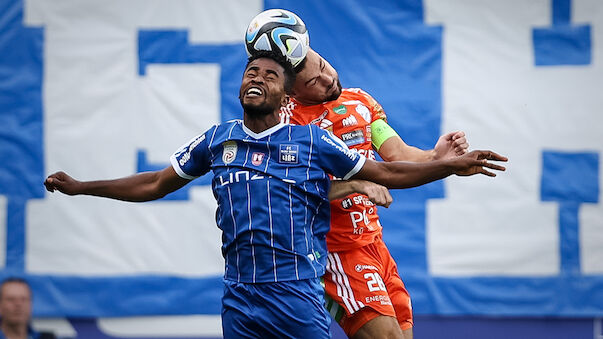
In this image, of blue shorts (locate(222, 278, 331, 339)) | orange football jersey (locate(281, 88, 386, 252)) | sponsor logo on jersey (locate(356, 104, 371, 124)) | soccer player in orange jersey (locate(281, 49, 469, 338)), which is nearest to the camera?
blue shorts (locate(222, 278, 331, 339))

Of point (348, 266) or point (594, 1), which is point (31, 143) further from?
point (594, 1)

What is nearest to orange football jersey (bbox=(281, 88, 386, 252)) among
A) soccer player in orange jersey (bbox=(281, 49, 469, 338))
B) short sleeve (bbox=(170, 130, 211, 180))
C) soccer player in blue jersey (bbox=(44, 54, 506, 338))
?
soccer player in orange jersey (bbox=(281, 49, 469, 338))

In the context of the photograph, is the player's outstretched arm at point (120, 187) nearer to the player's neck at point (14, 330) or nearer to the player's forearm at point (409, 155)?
the player's forearm at point (409, 155)

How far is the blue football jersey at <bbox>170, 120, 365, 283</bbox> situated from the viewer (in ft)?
11.3

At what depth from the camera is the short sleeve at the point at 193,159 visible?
12.1ft

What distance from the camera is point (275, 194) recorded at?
3.47 metres

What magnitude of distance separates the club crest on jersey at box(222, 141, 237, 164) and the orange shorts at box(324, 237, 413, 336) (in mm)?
973

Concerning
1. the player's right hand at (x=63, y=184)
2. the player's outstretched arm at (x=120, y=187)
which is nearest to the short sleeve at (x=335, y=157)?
the player's outstretched arm at (x=120, y=187)

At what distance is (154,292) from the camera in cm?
616

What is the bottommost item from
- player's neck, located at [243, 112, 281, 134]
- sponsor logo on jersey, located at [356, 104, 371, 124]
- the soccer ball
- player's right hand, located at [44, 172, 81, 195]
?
player's right hand, located at [44, 172, 81, 195]

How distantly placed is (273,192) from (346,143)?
2.81 ft

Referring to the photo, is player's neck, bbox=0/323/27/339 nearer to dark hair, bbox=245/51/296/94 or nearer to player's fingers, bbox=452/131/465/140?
dark hair, bbox=245/51/296/94

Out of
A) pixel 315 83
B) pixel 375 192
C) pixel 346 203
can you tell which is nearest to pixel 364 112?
pixel 315 83

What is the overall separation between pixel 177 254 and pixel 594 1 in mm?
3693
